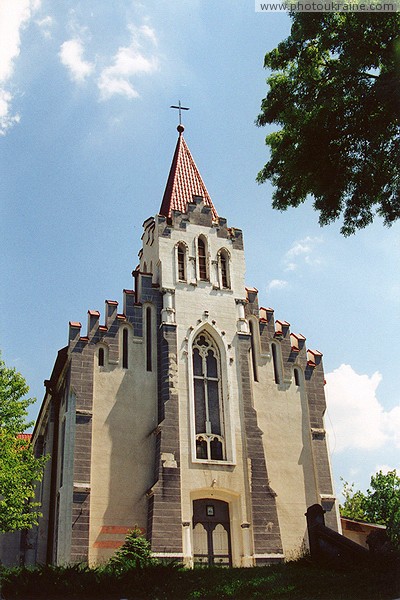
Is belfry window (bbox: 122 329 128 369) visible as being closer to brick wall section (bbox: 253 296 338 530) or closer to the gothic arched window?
the gothic arched window

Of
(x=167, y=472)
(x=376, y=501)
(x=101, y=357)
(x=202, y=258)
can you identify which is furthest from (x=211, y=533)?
(x=376, y=501)

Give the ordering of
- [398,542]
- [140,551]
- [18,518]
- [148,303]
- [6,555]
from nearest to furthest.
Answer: [398,542] → [140,551] → [18,518] → [148,303] → [6,555]

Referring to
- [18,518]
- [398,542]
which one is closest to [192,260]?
[18,518]

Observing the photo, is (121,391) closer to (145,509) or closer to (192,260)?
(145,509)

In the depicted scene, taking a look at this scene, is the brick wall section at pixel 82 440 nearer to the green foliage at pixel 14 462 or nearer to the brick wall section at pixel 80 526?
the brick wall section at pixel 80 526

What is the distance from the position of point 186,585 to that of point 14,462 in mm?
10994

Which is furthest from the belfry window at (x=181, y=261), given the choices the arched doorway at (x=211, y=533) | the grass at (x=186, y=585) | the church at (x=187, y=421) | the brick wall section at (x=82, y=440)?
the grass at (x=186, y=585)

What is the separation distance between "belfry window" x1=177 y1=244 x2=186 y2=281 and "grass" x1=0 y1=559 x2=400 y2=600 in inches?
581

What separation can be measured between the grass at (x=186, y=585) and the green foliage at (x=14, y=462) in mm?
7317

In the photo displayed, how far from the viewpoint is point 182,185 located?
3381cm

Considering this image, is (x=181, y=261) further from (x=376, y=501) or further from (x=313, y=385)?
(x=376, y=501)

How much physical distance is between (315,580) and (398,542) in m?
2.73

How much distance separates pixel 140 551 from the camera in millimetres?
23281

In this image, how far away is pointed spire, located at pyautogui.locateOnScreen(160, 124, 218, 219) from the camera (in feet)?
107
